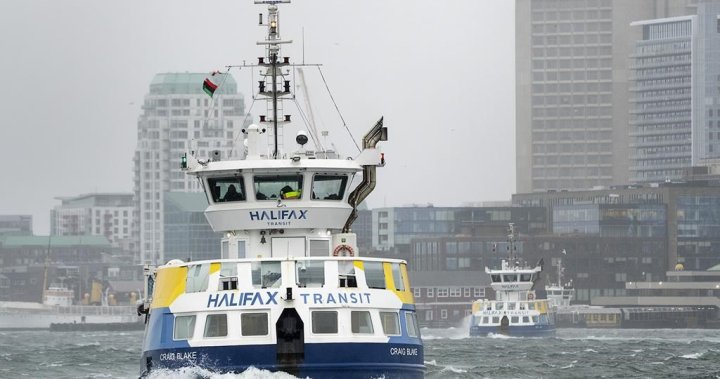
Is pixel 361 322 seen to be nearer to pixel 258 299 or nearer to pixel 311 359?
pixel 311 359

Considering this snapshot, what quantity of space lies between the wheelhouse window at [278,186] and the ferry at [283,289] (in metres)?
0.02

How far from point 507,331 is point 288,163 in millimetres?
115743

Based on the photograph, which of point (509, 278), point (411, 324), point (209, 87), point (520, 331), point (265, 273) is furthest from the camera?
point (509, 278)

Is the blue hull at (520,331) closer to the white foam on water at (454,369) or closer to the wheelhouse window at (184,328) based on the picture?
the white foam on water at (454,369)

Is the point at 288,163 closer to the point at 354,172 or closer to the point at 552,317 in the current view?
the point at 354,172

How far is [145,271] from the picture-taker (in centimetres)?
5103

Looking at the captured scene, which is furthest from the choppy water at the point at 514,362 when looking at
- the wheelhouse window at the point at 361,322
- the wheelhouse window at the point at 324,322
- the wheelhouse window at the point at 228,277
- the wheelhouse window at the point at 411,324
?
the wheelhouse window at the point at 324,322

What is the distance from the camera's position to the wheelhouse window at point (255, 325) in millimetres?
40344

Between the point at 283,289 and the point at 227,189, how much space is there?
5.78 meters

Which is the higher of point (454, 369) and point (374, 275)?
point (374, 275)

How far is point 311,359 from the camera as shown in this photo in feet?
132

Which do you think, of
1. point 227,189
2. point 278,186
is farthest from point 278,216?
point 227,189

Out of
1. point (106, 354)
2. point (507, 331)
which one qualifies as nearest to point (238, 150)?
point (106, 354)

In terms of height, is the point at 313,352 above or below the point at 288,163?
below
